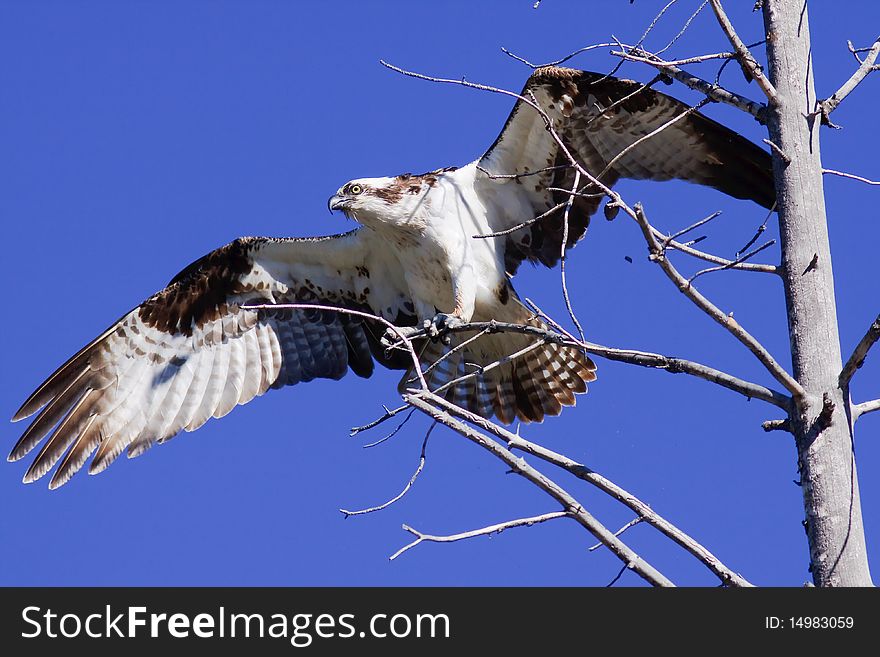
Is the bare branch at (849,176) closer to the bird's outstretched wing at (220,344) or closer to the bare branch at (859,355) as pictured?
the bare branch at (859,355)

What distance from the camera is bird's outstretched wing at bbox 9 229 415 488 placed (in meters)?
8.97

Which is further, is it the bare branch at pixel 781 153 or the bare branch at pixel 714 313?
the bare branch at pixel 781 153

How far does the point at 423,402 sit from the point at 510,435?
394 mm

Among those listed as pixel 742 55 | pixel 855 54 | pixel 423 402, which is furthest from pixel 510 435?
pixel 855 54

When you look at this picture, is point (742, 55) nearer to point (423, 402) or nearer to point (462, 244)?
point (423, 402)

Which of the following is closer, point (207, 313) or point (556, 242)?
point (556, 242)

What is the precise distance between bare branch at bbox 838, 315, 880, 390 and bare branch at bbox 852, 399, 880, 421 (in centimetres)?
Result: 12

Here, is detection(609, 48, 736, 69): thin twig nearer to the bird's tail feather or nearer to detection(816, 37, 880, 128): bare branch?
detection(816, 37, 880, 128): bare branch

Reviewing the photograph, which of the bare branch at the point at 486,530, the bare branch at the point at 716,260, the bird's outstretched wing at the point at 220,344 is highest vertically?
the bird's outstretched wing at the point at 220,344

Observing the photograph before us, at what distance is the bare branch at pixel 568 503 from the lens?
4.75m

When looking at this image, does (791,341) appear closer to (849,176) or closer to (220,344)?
(849,176)

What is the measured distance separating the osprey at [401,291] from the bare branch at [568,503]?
332 cm

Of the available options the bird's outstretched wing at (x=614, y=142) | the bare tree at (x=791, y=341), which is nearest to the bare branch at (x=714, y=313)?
the bare tree at (x=791, y=341)

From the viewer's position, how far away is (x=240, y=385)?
9.30 metres
